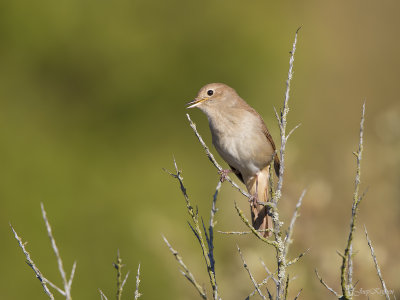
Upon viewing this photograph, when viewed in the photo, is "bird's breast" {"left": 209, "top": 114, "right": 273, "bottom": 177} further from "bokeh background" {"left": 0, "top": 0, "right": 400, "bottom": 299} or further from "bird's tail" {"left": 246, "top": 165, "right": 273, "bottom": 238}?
"bokeh background" {"left": 0, "top": 0, "right": 400, "bottom": 299}

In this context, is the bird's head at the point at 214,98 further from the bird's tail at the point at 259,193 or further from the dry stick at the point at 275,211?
the dry stick at the point at 275,211

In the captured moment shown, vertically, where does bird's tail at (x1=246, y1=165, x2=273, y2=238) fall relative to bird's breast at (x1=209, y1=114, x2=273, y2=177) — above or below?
below

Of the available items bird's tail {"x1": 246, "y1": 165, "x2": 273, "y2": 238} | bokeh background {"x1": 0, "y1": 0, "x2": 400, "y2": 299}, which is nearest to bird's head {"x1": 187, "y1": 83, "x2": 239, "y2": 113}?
bird's tail {"x1": 246, "y1": 165, "x2": 273, "y2": 238}

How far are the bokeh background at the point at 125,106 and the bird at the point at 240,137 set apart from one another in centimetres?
266

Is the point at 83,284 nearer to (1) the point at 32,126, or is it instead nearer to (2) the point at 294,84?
(1) the point at 32,126

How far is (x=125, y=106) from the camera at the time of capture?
8.73 meters

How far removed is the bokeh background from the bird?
266 centimetres

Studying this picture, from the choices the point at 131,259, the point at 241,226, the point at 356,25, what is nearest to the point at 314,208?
the point at 241,226

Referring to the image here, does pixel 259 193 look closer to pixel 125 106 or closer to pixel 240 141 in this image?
pixel 240 141

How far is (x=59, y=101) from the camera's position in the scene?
8750 mm

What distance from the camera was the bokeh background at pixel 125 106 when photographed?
25.3ft

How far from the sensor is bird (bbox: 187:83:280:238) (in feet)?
13.8

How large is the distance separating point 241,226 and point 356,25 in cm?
669

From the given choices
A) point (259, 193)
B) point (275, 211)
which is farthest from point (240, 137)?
point (275, 211)
